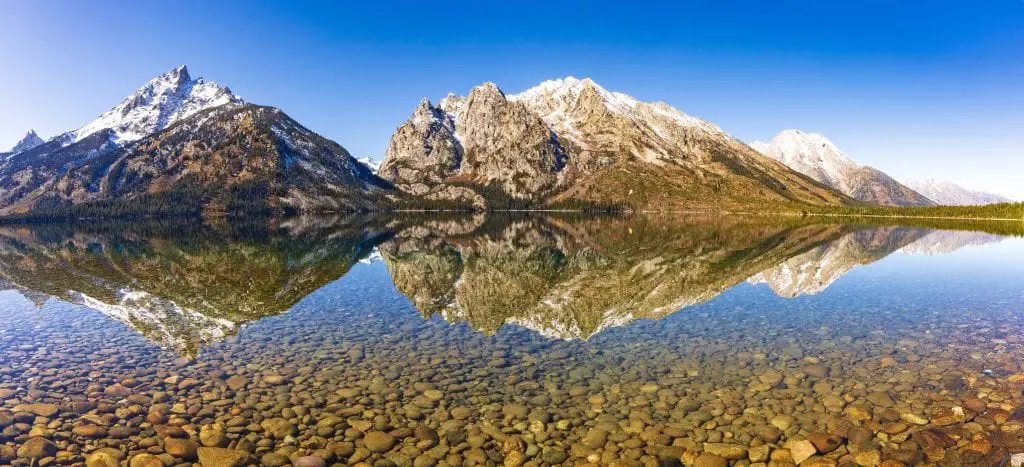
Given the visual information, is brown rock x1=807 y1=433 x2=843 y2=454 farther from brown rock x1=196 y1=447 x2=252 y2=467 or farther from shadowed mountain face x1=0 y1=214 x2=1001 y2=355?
brown rock x1=196 y1=447 x2=252 y2=467

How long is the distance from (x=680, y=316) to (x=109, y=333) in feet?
115

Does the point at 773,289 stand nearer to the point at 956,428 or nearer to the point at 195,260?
the point at 956,428

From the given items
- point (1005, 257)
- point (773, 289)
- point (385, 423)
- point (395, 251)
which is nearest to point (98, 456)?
point (385, 423)

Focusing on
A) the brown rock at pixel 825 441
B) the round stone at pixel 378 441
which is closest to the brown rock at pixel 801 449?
the brown rock at pixel 825 441

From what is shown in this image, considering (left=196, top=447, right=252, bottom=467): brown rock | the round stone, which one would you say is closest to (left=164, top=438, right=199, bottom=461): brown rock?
(left=196, top=447, right=252, bottom=467): brown rock

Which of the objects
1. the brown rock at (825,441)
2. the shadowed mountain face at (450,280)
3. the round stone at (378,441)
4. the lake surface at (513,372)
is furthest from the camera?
the shadowed mountain face at (450,280)

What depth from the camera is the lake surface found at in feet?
52.7

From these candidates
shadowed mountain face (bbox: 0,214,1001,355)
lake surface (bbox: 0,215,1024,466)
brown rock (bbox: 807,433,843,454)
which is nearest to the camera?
brown rock (bbox: 807,433,843,454)

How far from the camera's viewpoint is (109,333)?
29938mm

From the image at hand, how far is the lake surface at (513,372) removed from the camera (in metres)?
16.1

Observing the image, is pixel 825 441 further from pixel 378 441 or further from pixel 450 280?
pixel 450 280

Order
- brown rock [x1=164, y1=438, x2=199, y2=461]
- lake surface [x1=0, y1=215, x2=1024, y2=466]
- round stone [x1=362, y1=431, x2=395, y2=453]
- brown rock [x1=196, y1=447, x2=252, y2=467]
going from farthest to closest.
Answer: lake surface [x1=0, y1=215, x2=1024, y2=466] → round stone [x1=362, y1=431, x2=395, y2=453] → brown rock [x1=164, y1=438, x2=199, y2=461] → brown rock [x1=196, y1=447, x2=252, y2=467]

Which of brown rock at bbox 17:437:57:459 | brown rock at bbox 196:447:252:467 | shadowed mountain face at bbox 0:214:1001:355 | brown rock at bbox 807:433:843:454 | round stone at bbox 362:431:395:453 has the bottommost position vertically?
brown rock at bbox 807:433:843:454

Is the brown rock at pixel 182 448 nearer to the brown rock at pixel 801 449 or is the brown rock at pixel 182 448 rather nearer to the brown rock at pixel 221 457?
the brown rock at pixel 221 457
